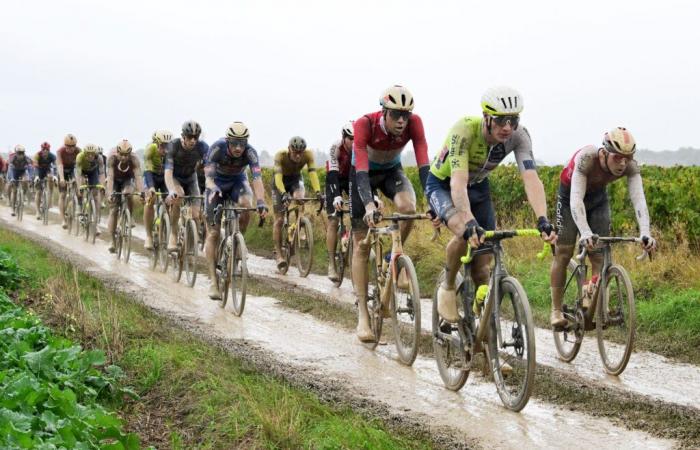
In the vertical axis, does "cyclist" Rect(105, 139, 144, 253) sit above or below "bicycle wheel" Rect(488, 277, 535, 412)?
above

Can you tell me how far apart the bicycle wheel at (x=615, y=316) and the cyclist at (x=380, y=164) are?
191cm

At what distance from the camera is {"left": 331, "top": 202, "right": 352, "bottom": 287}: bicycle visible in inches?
480

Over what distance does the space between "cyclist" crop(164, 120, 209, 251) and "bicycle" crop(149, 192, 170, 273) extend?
0.94 ft

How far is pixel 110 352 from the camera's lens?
22.6 feet

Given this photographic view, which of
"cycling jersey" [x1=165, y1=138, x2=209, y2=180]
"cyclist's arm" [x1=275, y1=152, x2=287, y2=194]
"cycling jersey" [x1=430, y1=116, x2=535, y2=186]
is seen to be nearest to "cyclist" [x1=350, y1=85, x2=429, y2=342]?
"cycling jersey" [x1=430, y1=116, x2=535, y2=186]

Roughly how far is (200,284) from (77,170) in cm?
697

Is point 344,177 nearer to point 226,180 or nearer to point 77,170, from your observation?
point 226,180

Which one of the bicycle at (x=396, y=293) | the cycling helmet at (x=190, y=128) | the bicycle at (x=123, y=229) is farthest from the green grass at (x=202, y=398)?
the bicycle at (x=123, y=229)

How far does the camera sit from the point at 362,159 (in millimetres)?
7781

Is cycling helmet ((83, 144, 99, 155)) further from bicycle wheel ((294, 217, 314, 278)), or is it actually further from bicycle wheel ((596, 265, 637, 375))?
bicycle wheel ((596, 265, 637, 375))

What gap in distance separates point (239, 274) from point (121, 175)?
6708 millimetres

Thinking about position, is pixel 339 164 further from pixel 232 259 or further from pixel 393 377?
pixel 393 377

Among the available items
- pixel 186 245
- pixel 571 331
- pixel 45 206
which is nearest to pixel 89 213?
pixel 45 206

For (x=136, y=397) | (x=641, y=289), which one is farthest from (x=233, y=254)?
(x=641, y=289)
